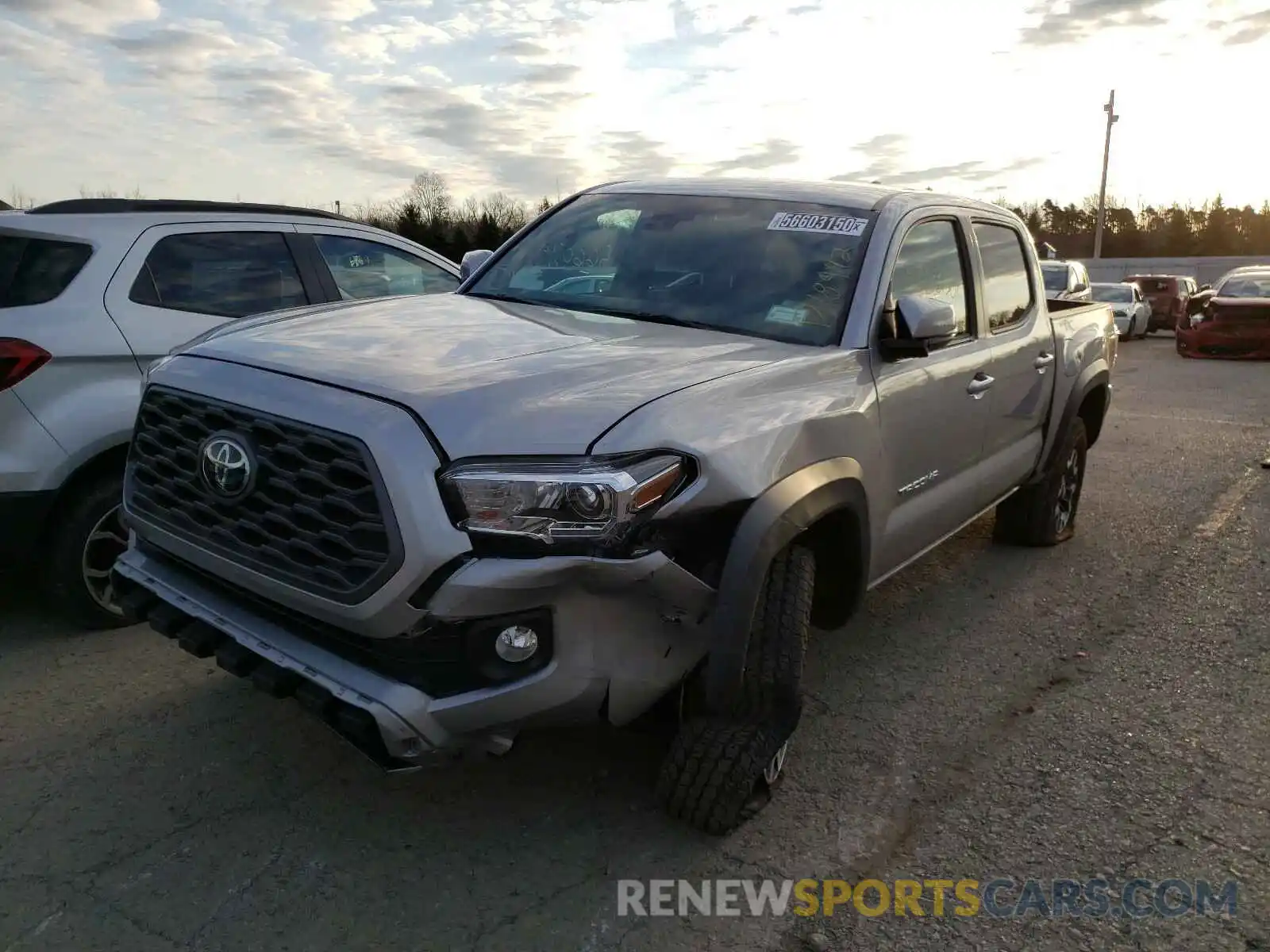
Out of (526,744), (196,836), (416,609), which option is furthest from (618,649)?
(196,836)

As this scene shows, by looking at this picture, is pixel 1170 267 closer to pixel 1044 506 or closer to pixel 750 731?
pixel 1044 506

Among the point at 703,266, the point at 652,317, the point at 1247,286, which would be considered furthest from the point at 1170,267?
the point at 652,317

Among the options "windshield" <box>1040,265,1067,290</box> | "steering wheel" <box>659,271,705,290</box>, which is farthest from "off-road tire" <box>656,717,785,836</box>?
"windshield" <box>1040,265,1067,290</box>

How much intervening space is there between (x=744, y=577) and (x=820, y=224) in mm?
1756

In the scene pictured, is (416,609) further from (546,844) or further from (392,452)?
(546,844)

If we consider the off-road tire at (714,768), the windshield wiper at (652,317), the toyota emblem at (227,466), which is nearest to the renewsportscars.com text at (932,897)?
the off-road tire at (714,768)

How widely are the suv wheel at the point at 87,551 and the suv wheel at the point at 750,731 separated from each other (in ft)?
8.26

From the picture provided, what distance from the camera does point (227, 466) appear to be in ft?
9.08

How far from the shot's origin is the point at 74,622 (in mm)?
4352

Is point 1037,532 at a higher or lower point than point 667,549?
lower

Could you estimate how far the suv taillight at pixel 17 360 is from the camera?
384 cm

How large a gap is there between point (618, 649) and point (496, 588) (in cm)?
38

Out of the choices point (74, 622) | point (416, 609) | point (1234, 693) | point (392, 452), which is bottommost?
point (1234, 693)

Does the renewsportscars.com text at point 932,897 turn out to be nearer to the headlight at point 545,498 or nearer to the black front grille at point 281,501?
the headlight at point 545,498
